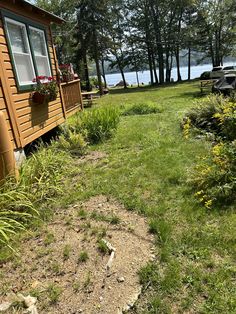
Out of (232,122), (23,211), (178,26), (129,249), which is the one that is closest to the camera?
(129,249)

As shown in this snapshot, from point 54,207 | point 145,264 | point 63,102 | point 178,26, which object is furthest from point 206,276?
point 178,26

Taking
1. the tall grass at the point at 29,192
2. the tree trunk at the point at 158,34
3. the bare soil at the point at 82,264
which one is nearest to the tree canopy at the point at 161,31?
the tree trunk at the point at 158,34

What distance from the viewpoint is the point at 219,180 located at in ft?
12.8

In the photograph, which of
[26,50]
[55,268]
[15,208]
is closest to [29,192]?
[15,208]

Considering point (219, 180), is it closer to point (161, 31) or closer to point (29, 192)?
point (29, 192)

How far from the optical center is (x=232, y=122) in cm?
491

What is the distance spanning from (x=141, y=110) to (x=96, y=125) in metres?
4.12

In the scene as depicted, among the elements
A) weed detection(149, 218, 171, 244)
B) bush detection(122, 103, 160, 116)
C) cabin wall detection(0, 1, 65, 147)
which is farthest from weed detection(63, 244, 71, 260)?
bush detection(122, 103, 160, 116)

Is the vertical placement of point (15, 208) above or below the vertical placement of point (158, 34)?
below

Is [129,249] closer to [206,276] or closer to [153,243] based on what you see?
[153,243]

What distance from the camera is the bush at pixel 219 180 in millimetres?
3597

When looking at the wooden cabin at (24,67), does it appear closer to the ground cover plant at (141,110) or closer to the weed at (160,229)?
the weed at (160,229)

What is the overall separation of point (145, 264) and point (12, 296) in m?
1.20

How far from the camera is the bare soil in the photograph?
7.64 ft
